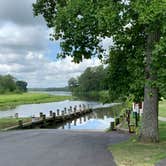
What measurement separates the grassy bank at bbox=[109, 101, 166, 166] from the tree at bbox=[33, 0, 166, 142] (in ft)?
3.97

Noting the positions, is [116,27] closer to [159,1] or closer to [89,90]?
[159,1]

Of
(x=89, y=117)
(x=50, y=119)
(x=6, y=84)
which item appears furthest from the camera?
(x=6, y=84)

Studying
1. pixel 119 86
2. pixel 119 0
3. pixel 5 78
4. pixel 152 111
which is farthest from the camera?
pixel 5 78

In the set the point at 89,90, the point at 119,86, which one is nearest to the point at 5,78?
the point at 89,90

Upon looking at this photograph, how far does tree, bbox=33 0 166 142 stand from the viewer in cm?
1356

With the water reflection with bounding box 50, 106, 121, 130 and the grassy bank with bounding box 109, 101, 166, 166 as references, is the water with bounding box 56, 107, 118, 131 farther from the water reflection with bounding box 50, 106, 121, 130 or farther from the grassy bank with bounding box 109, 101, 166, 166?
the grassy bank with bounding box 109, 101, 166, 166

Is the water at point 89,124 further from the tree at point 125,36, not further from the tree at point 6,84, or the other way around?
the tree at point 6,84

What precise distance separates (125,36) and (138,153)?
5.18 metres

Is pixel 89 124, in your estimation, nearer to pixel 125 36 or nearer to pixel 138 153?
pixel 125 36

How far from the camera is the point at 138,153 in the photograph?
13.2 meters

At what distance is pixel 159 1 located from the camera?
1279 centimetres

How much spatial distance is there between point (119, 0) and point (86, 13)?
1443 mm

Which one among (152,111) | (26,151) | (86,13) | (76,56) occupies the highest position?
(86,13)

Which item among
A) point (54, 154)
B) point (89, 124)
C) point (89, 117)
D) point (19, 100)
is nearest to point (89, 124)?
point (89, 124)
